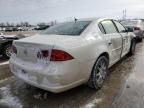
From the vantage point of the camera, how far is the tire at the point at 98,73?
374 centimetres

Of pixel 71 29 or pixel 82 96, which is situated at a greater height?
pixel 71 29

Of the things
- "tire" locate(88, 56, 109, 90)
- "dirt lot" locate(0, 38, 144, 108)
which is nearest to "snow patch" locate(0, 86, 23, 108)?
"dirt lot" locate(0, 38, 144, 108)

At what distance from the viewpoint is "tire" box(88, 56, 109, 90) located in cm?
374

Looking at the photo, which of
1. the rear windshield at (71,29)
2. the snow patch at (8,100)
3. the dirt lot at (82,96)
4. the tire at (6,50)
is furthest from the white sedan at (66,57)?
the tire at (6,50)

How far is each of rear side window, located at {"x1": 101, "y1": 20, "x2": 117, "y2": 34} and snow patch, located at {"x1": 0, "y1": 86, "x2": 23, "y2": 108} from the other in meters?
2.55

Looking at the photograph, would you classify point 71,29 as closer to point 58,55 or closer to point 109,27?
point 109,27

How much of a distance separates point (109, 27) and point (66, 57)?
2.12 m

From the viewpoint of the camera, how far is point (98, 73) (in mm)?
3979

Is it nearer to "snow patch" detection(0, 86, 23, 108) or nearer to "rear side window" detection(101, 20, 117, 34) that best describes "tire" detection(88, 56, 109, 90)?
"rear side window" detection(101, 20, 117, 34)

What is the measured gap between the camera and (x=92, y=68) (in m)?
3.66

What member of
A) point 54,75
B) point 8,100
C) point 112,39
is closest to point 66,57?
point 54,75

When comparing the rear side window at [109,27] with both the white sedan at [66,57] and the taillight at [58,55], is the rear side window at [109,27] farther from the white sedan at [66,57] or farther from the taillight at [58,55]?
the taillight at [58,55]

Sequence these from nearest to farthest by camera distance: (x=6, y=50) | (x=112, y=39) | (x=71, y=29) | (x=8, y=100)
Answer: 1. (x=8, y=100)
2. (x=71, y=29)
3. (x=112, y=39)
4. (x=6, y=50)

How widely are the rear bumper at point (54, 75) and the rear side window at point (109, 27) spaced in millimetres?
1675
